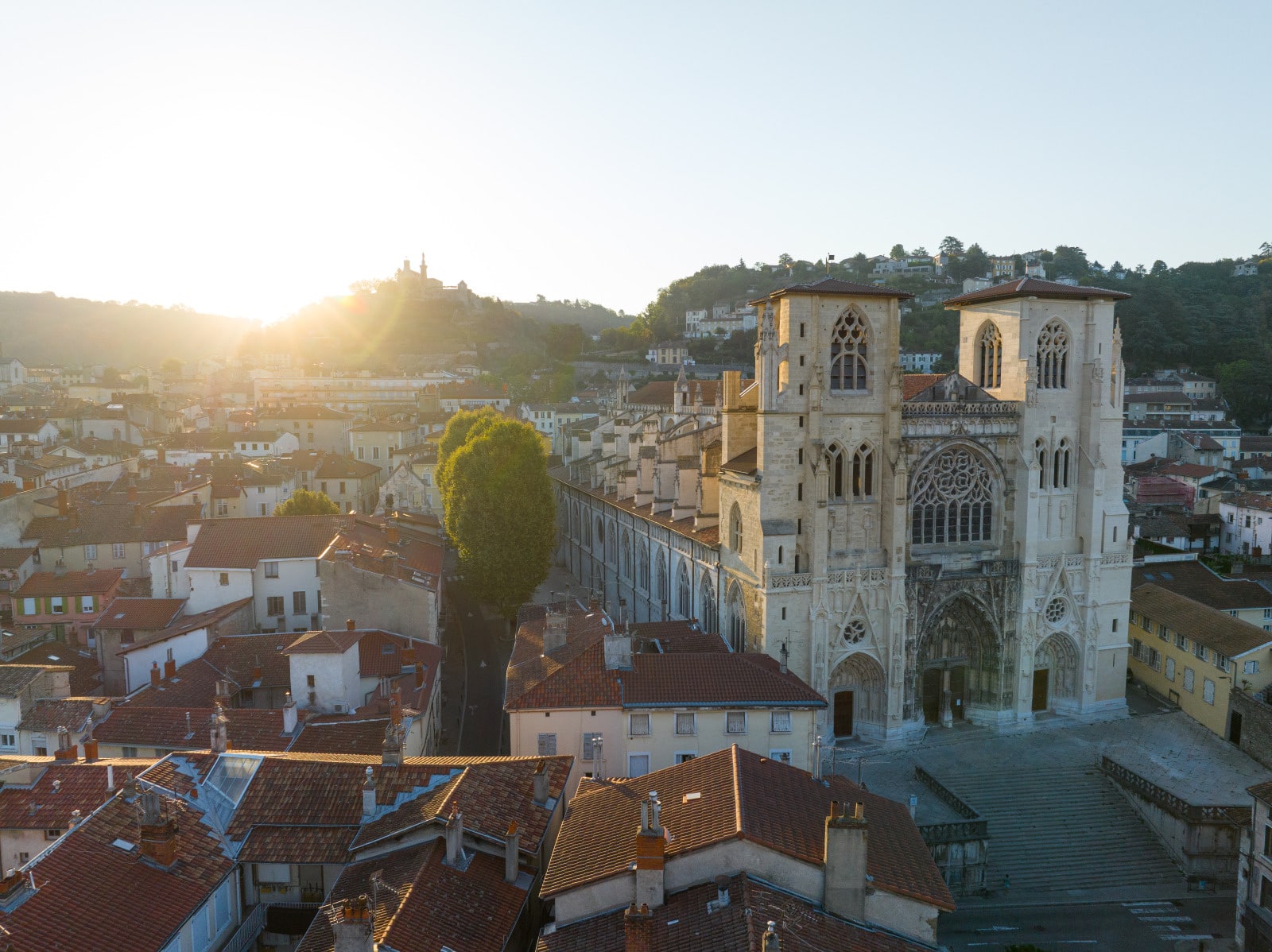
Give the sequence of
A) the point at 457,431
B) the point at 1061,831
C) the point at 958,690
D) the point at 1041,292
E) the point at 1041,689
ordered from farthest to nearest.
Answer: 1. the point at 457,431
2. the point at 1041,689
3. the point at 958,690
4. the point at 1041,292
5. the point at 1061,831

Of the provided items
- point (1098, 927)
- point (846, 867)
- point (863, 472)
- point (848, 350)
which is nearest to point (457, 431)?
point (848, 350)

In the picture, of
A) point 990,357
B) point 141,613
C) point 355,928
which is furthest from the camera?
point 990,357

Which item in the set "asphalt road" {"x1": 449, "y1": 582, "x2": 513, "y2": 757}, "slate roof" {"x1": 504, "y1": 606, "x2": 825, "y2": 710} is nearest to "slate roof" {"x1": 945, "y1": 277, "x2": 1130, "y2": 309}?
"slate roof" {"x1": 504, "y1": 606, "x2": 825, "y2": 710}

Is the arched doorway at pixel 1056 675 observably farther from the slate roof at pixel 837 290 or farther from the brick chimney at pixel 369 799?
the brick chimney at pixel 369 799

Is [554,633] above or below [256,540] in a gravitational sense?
below

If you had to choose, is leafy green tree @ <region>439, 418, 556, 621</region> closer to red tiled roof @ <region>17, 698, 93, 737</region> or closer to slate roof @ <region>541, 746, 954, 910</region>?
red tiled roof @ <region>17, 698, 93, 737</region>

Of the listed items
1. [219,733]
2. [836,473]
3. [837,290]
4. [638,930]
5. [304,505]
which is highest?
[837,290]

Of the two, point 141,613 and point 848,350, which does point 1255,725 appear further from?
point 141,613
